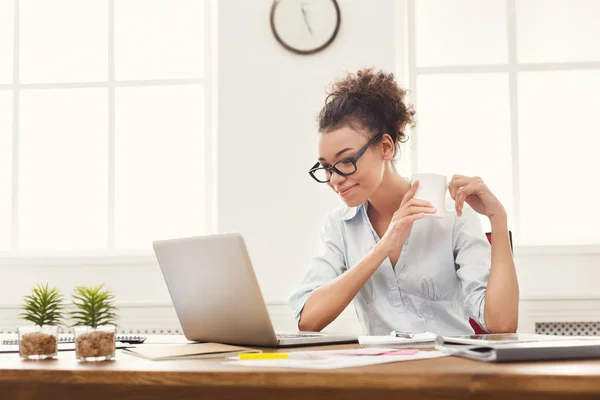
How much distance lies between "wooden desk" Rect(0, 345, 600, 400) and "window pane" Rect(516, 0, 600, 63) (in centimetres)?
270

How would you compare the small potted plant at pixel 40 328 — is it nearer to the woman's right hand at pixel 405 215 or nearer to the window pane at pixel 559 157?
the woman's right hand at pixel 405 215

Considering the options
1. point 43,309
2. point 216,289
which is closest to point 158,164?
point 216,289

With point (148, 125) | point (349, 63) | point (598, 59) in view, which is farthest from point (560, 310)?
point (148, 125)

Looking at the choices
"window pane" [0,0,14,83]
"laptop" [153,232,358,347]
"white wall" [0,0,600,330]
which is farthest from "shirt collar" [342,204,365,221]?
"window pane" [0,0,14,83]

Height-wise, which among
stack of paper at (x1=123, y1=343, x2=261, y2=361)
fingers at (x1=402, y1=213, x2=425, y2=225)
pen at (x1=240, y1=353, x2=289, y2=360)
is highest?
fingers at (x1=402, y1=213, x2=425, y2=225)

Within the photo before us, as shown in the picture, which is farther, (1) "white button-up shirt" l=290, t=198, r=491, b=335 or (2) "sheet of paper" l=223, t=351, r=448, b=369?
(1) "white button-up shirt" l=290, t=198, r=491, b=335

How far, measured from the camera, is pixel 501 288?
1.76 metres

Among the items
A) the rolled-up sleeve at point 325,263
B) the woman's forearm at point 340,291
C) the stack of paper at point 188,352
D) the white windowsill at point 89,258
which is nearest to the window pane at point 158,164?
the white windowsill at point 89,258

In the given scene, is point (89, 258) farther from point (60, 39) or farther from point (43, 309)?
point (43, 309)

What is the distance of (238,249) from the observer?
1.25m

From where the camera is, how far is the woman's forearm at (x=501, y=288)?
1753mm

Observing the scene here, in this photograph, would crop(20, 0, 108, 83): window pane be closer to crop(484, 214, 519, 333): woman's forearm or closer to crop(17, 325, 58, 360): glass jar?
crop(484, 214, 519, 333): woman's forearm

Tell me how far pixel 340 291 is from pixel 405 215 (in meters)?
0.24

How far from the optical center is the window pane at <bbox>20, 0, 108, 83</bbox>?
361 centimetres
